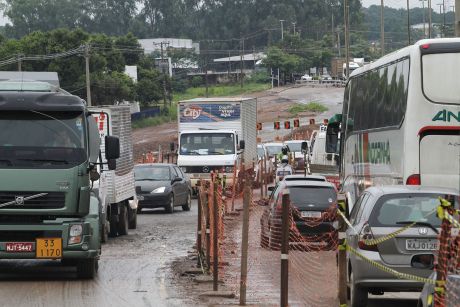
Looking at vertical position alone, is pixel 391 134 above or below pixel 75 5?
below

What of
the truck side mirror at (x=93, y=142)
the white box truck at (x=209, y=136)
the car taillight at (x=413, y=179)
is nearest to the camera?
the truck side mirror at (x=93, y=142)

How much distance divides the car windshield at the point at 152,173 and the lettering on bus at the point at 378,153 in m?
13.7

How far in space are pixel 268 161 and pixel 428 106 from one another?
35.4 m

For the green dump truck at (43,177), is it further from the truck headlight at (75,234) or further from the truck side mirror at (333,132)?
the truck side mirror at (333,132)

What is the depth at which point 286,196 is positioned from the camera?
12922 millimetres

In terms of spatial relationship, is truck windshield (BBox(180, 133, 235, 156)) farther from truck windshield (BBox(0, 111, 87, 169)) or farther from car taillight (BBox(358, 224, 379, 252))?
car taillight (BBox(358, 224, 379, 252))

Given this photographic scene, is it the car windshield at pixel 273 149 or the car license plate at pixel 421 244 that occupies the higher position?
the car license plate at pixel 421 244

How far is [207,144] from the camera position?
144 ft

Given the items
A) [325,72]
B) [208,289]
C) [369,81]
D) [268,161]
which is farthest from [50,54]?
[325,72]

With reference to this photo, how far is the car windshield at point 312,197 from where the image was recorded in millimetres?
23344

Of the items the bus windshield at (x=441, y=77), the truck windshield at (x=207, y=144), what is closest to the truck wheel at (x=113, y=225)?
the bus windshield at (x=441, y=77)

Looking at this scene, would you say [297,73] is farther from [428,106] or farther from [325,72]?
[428,106]

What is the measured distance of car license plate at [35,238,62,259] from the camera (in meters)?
17.2

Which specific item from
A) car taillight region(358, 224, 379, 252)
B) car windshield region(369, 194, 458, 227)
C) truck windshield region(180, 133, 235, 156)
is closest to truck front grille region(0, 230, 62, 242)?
car taillight region(358, 224, 379, 252)
